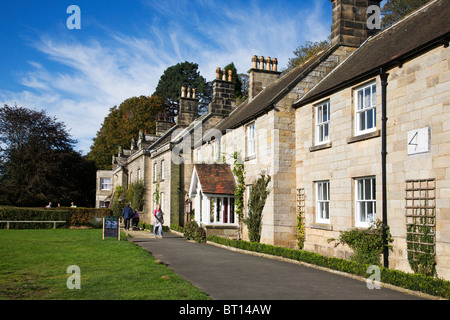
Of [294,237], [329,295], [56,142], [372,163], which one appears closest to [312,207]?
[294,237]

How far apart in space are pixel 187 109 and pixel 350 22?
21.7 metres

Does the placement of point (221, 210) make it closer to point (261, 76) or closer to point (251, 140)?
point (251, 140)

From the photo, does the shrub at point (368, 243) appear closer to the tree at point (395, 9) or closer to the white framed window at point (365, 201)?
the white framed window at point (365, 201)

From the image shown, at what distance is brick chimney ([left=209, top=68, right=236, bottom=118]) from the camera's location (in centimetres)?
3094

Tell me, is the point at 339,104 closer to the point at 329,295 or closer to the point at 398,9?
the point at 329,295

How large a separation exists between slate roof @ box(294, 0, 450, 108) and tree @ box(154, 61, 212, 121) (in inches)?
2073

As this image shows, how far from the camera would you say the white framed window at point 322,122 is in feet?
50.9

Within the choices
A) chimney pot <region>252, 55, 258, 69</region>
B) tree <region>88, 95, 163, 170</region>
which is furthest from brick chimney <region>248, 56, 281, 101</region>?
tree <region>88, 95, 163, 170</region>

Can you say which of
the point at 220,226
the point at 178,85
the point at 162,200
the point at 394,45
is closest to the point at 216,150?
the point at 220,226

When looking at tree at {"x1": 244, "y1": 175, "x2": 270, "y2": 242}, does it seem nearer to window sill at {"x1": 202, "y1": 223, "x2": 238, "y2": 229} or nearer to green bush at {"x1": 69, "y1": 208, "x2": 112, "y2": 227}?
window sill at {"x1": 202, "y1": 223, "x2": 238, "y2": 229}

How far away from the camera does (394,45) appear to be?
13.7 meters

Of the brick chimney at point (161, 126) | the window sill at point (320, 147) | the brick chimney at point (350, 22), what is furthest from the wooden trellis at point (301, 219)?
the brick chimney at point (161, 126)

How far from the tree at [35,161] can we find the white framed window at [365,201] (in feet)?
119

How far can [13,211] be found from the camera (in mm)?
29469
